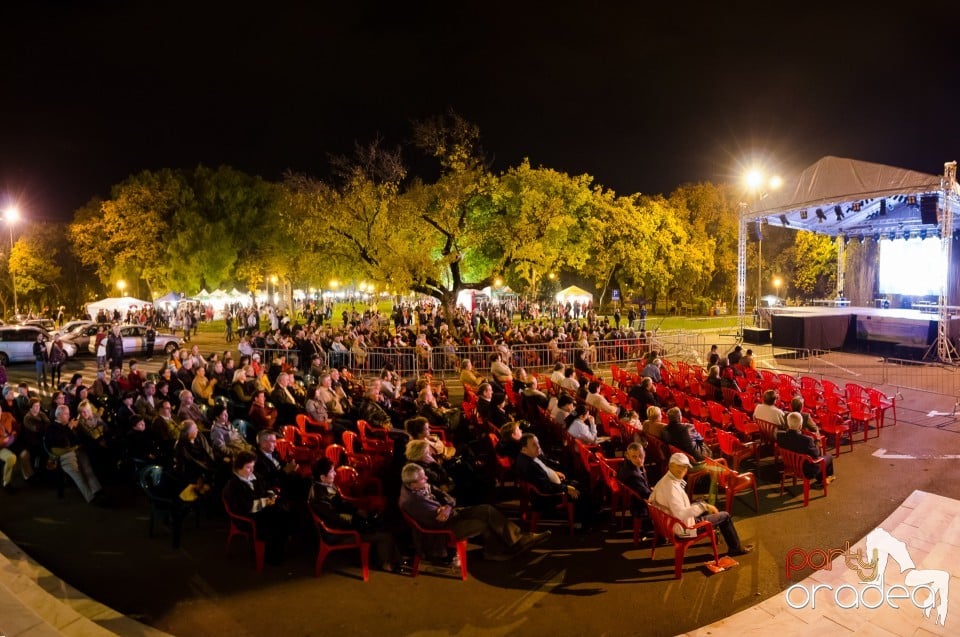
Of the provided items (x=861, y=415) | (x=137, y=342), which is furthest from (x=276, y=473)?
(x=137, y=342)

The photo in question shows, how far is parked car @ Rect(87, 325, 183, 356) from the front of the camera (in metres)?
21.0

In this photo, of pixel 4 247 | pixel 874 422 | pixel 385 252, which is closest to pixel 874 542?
pixel 874 422

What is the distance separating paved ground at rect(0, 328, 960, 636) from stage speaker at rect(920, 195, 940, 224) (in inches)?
490

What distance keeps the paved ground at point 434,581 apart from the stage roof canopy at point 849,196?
12.8m

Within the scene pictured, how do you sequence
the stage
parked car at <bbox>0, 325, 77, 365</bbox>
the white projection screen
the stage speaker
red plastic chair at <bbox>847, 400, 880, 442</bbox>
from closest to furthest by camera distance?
red plastic chair at <bbox>847, 400, 880, 442</bbox> → the stage speaker → the stage → parked car at <bbox>0, 325, 77, 365</bbox> → the white projection screen

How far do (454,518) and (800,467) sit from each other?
4.28 meters

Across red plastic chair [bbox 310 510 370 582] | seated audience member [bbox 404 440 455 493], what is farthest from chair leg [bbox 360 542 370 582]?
seated audience member [bbox 404 440 455 493]

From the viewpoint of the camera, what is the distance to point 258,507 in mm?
5480

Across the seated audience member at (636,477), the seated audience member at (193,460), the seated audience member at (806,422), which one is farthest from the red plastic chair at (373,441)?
the seated audience member at (806,422)

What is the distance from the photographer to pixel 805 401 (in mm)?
9922

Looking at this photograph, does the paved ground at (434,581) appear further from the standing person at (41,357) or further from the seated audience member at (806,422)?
the standing person at (41,357)

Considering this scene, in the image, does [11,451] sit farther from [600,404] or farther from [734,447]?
[734,447]

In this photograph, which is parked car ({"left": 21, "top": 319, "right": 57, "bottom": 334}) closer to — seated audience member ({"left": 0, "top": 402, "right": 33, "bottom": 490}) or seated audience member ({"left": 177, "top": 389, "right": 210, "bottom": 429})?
seated audience member ({"left": 0, "top": 402, "right": 33, "bottom": 490})

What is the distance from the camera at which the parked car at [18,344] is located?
1972cm
